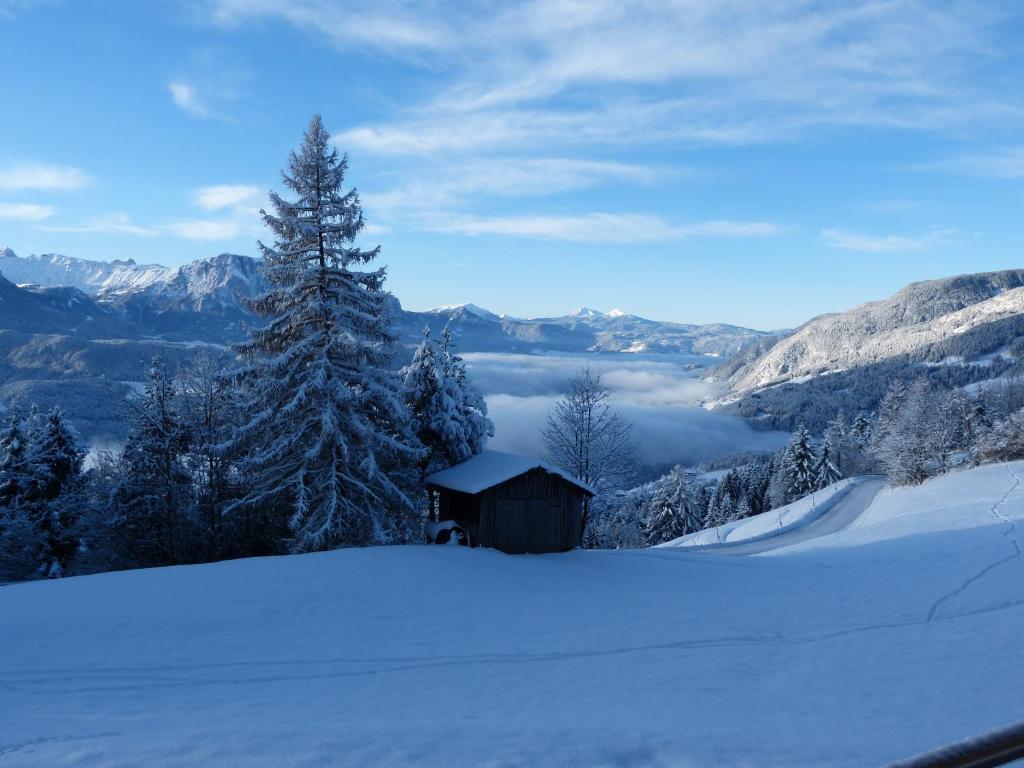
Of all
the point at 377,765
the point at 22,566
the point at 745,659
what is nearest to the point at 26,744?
the point at 377,765

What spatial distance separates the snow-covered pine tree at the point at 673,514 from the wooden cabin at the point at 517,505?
34.1 metres

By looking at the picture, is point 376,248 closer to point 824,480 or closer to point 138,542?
point 138,542

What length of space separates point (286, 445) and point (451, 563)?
6.54 meters

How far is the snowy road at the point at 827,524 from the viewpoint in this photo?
32000mm

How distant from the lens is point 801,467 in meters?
59.7

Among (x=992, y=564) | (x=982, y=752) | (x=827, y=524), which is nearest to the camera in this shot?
(x=982, y=752)

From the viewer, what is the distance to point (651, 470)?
19325 centimetres

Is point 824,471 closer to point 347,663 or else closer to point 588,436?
point 588,436

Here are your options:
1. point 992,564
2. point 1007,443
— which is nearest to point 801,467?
point 1007,443

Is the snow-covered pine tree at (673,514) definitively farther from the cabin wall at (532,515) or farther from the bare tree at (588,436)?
the cabin wall at (532,515)

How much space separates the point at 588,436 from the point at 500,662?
20.5 meters

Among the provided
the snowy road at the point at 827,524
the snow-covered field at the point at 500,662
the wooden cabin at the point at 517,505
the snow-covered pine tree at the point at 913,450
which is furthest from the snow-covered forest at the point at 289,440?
the snow-covered pine tree at the point at 913,450

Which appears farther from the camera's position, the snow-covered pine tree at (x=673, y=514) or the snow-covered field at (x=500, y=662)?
the snow-covered pine tree at (x=673, y=514)

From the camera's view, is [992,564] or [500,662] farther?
[992,564]
